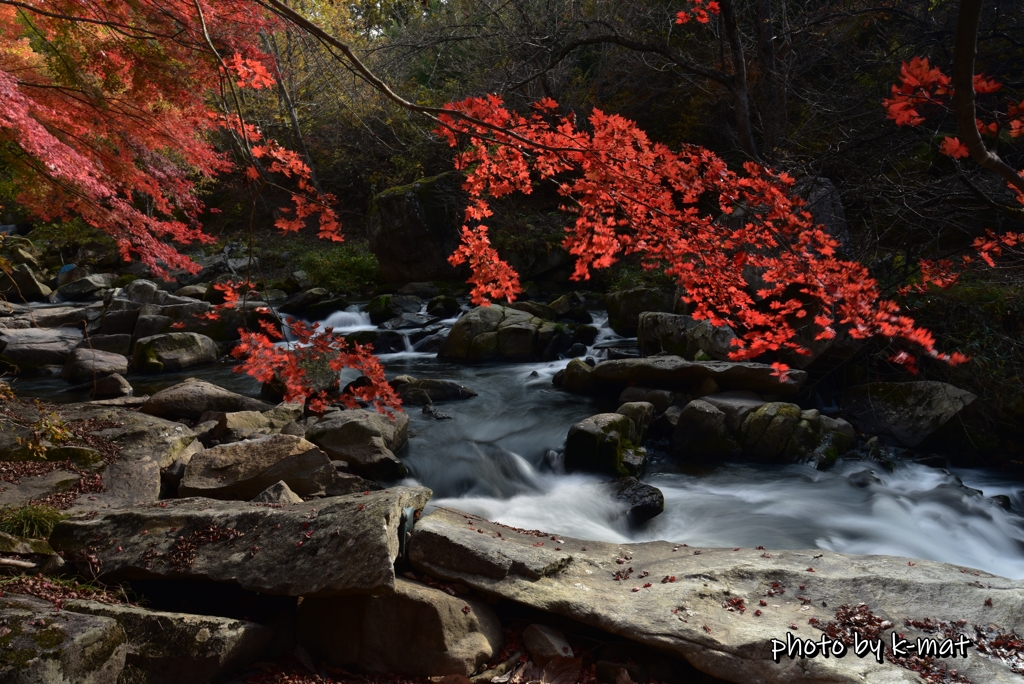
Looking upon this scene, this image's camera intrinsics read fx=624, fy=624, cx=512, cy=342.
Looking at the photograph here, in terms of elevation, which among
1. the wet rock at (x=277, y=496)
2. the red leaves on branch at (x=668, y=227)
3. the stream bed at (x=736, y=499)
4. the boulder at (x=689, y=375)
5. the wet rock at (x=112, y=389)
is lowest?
the stream bed at (x=736, y=499)

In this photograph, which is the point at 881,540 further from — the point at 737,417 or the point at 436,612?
the point at 436,612

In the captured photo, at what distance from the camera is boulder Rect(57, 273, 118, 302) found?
16.7 meters

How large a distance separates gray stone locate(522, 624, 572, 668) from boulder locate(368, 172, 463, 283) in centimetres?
1273

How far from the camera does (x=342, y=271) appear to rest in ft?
55.9

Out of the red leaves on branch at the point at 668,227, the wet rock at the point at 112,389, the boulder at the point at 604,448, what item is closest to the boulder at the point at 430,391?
the red leaves on branch at the point at 668,227

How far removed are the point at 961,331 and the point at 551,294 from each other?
832 centimetres

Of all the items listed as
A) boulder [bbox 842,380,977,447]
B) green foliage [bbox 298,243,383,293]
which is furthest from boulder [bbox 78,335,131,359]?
boulder [bbox 842,380,977,447]

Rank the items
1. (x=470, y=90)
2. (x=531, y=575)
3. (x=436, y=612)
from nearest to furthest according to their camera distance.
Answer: (x=436, y=612)
(x=531, y=575)
(x=470, y=90)

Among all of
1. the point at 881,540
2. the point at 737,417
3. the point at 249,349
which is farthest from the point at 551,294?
the point at 881,540

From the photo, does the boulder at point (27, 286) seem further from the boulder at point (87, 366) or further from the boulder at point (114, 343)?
the boulder at point (87, 366)

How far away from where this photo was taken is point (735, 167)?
14828mm

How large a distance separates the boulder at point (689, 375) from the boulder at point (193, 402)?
456 centimetres

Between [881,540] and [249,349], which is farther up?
[249,349]

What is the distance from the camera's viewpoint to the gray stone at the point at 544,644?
3.39 meters
